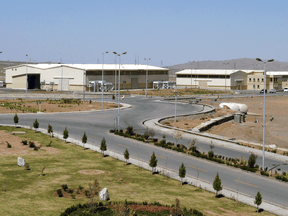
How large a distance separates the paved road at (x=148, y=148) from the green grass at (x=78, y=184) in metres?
3.17

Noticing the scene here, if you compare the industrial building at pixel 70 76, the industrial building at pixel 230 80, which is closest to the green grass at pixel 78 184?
the industrial building at pixel 70 76

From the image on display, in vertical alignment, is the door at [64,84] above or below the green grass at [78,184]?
above

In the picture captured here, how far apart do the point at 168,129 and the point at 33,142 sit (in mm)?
19457

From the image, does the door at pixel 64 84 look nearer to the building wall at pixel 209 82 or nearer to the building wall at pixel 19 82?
the building wall at pixel 19 82

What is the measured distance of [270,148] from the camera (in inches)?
1532

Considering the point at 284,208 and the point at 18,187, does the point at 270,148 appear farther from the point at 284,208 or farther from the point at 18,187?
the point at 18,187

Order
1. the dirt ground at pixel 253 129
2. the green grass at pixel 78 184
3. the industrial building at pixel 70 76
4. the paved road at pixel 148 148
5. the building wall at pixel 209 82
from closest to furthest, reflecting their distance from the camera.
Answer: the green grass at pixel 78 184 < the paved road at pixel 148 148 < the dirt ground at pixel 253 129 < the industrial building at pixel 70 76 < the building wall at pixel 209 82

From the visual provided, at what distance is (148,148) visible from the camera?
37.2m

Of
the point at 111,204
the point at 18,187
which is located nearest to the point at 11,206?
the point at 18,187

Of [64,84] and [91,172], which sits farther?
[64,84]

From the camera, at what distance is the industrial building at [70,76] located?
123331 millimetres

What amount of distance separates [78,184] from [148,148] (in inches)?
529

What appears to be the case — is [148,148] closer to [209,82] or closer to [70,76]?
[70,76]

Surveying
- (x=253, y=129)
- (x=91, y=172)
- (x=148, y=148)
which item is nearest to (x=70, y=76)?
(x=253, y=129)
